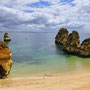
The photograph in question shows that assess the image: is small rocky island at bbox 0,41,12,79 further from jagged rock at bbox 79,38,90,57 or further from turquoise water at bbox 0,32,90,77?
jagged rock at bbox 79,38,90,57

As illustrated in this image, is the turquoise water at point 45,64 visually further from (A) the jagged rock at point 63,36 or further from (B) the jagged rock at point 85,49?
(A) the jagged rock at point 63,36

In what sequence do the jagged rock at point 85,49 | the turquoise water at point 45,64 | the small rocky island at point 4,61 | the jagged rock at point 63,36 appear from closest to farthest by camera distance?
the small rocky island at point 4,61 → the turquoise water at point 45,64 → the jagged rock at point 85,49 → the jagged rock at point 63,36

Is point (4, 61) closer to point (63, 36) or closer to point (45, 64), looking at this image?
point (45, 64)

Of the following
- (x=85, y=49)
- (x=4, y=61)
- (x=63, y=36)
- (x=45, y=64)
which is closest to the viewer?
(x=4, y=61)

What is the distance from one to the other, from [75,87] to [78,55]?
2226 centimetres

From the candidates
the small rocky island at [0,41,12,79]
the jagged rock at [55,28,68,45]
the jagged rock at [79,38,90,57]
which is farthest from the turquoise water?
the jagged rock at [55,28,68,45]

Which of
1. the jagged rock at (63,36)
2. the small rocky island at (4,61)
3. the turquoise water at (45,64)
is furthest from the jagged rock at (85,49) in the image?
the jagged rock at (63,36)

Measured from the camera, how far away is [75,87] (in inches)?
472

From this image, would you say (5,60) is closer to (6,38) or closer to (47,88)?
(47,88)

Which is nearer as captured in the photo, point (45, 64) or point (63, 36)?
point (45, 64)

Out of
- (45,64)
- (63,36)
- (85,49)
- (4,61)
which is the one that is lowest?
(45,64)

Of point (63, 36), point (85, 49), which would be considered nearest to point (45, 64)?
point (85, 49)

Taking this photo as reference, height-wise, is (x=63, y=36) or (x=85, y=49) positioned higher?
(x=63, y=36)

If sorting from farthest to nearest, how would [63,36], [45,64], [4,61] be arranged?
1. [63,36]
2. [45,64]
3. [4,61]
